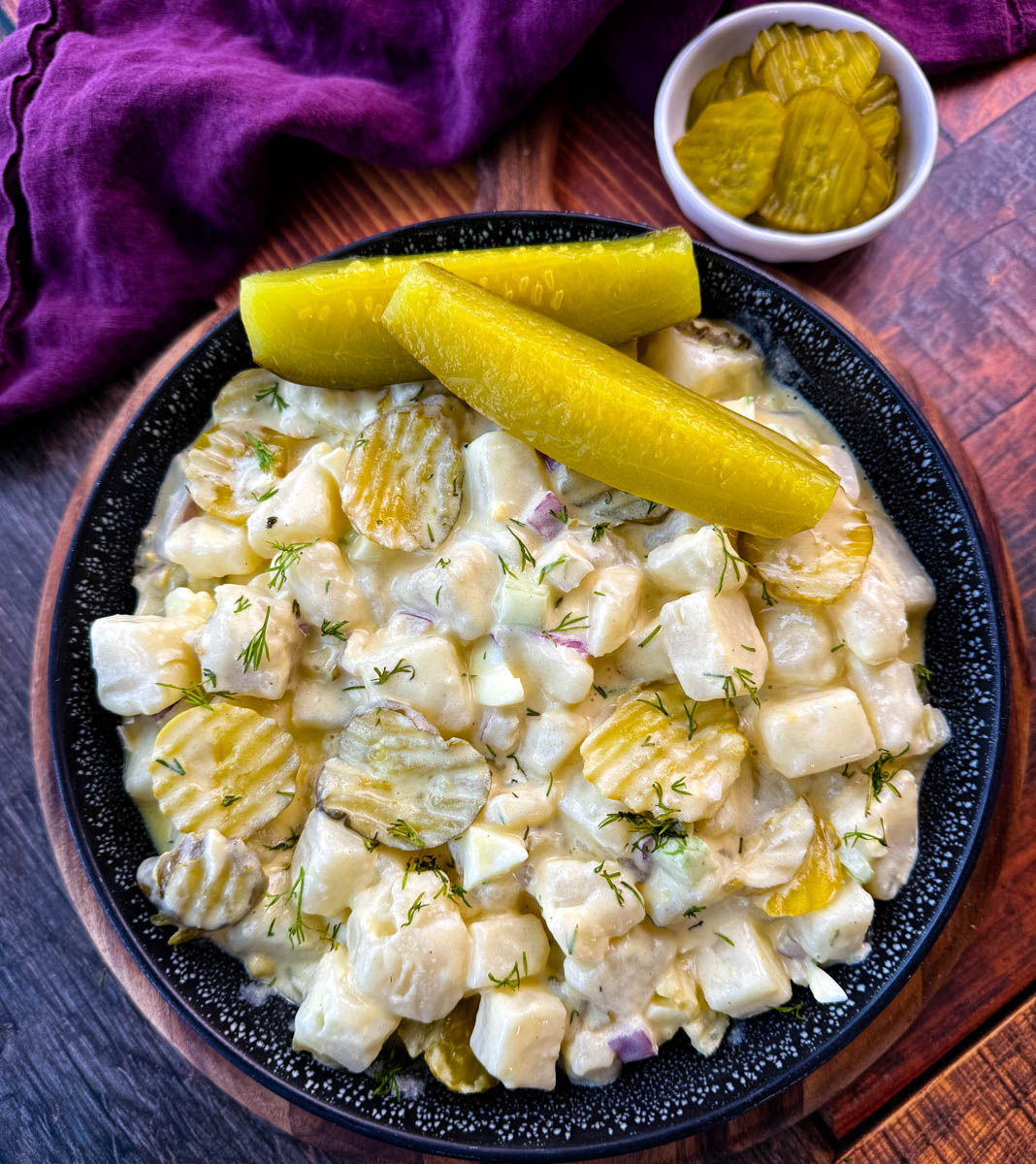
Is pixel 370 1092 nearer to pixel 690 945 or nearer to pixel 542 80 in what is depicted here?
pixel 690 945

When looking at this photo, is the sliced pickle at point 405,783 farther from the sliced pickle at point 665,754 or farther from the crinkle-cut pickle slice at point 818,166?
the crinkle-cut pickle slice at point 818,166

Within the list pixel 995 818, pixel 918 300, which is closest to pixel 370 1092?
pixel 995 818

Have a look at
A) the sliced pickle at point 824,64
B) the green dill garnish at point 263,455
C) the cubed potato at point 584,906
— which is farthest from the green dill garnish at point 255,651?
the sliced pickle at point 824,64

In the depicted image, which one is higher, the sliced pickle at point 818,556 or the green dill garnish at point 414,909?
the sliced pickle at point 818,556

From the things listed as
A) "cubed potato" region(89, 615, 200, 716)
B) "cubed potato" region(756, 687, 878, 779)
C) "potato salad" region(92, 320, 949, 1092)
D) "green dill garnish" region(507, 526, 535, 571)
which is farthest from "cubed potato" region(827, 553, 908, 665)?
"cubed potato" region(89, 615, 200, 716)

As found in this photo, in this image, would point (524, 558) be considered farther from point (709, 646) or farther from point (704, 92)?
point (704, 92)

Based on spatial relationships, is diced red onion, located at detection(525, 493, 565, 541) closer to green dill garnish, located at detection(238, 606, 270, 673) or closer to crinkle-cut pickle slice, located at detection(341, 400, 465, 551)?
crinkle-cut pickle slice, located at detection(341, 400, 465, 551)
